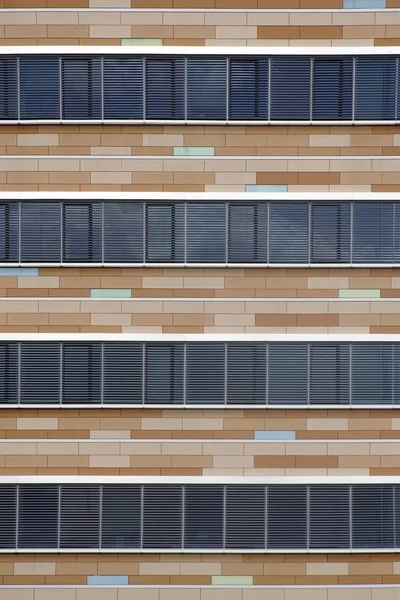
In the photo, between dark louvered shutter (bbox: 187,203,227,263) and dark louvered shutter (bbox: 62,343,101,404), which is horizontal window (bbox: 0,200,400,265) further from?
dark louvered shutter (bbox: 62,343,101,404)

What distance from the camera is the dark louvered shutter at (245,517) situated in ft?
49.4

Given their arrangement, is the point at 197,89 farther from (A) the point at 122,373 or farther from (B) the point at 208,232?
(A) the point at 122,373

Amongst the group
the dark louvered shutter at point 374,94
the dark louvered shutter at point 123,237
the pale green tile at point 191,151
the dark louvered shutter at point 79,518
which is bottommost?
the dark louvered shutter at point 79,518

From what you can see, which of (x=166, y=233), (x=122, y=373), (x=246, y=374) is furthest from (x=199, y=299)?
(x=122, y=373)

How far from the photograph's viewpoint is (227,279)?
49.9ft

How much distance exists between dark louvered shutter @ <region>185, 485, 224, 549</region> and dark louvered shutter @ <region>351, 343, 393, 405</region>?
372 cm

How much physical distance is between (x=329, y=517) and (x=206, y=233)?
6.82 m

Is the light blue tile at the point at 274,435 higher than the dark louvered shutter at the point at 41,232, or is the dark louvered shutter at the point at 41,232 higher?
the dark louvered shutter at the point at 41,232

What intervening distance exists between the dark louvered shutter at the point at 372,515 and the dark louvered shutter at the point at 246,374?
2982mm

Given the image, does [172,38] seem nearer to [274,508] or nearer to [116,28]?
[116,28]

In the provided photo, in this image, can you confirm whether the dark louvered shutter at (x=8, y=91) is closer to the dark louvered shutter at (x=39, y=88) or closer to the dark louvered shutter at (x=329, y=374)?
the dark louvered shutter at (x=39, y=88)

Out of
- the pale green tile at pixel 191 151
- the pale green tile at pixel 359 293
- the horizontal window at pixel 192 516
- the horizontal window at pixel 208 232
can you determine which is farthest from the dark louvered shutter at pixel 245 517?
the pale green tile at pixel 191 151

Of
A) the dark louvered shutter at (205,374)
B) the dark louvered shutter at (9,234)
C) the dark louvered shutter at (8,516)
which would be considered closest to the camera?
the dark louvered shutter at (8,516)

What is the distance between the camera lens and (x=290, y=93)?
15.2 metres
